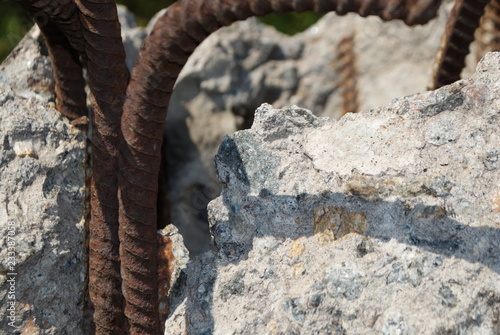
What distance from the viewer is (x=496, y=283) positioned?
3.14 ft

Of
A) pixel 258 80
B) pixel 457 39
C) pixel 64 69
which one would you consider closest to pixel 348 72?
pixel 258 80

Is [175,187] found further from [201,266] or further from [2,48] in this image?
[2,48]

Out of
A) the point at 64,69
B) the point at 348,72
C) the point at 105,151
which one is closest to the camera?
the point at 105,151

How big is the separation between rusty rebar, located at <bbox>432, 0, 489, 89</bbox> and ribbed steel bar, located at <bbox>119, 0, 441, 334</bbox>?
2.30 feet

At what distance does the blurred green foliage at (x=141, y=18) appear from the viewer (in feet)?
9.70

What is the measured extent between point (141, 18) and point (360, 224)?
2.49 meters

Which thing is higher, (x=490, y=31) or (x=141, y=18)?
(x=490, y=31)

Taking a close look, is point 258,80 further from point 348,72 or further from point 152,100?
point 152,100

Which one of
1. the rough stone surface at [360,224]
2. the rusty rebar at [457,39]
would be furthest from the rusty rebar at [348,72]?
the rough stone surface at [360,224]

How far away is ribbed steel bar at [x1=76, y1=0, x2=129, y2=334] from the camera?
105 centimetres

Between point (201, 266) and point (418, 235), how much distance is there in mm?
378

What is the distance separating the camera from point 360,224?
1.05m

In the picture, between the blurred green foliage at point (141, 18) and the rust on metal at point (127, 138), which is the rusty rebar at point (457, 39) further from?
the blurred green foliage at point (141, 18)

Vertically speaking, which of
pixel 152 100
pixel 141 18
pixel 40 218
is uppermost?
pixel 152 100
